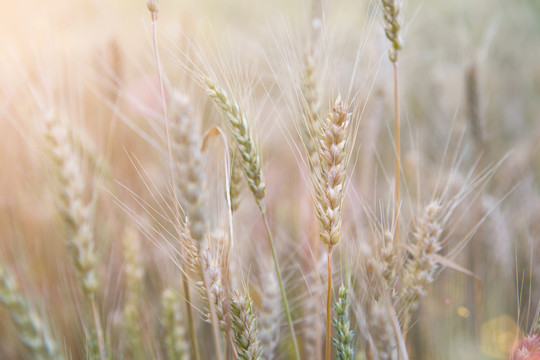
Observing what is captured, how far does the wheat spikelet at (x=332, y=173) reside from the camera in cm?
80

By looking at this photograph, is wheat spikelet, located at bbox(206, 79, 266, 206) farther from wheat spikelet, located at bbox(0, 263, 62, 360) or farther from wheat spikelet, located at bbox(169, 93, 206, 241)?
wheat spikelet, located at bbox(0, 263, 62, 360)

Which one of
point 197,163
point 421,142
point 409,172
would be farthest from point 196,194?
point 421,142

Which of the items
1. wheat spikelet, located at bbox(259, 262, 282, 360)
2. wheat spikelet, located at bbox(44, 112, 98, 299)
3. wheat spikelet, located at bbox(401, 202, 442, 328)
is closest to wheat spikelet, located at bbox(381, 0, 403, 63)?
wheat spikelet, located at bbox(401, 202, 442, 328)

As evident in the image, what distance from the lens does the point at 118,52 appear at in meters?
1.46

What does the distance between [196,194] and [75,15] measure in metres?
2.56

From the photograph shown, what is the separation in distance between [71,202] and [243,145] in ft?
1.39

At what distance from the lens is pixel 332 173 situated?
0.81 metres

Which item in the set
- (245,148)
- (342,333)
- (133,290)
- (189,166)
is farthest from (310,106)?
(133,290)

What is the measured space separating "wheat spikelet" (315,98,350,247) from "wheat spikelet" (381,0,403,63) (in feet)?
0.96

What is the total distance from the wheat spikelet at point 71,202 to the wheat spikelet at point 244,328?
37 cm

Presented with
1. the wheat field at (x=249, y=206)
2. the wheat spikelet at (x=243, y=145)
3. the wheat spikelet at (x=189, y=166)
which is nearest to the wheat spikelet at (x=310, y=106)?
the wheat field at (x=249, y=206)

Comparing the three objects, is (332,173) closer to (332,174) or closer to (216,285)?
(332,174)

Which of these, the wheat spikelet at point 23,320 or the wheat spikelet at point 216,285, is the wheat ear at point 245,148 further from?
the wheat spikelet at point 23,320

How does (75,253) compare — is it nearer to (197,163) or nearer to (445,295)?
(197,163)
